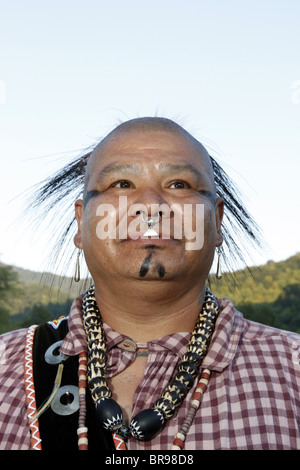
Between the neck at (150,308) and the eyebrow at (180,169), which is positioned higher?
the eyebrow at (180,169)

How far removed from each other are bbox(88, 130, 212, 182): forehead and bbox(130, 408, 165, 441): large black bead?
49.6 inches

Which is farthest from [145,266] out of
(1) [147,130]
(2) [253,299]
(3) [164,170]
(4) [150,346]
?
(2) [253,299]

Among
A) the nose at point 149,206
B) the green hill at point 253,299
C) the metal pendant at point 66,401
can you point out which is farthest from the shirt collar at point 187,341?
the green hill at point 253,299

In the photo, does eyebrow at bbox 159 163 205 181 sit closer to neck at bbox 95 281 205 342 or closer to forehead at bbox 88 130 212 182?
forehead at bbox 88 130 212 182

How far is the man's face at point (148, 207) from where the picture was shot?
107 inches

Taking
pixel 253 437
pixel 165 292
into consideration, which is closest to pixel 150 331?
pixel 165 292

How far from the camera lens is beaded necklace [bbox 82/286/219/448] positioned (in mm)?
2488

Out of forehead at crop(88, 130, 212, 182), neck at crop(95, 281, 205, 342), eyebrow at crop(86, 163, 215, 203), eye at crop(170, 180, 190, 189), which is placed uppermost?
forehead at crop(88, 130, 212, 182)

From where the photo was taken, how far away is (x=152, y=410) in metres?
2.52

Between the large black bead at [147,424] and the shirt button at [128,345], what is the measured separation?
1.40 feet

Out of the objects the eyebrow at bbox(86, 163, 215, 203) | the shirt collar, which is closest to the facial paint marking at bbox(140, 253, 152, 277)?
the shirt collar

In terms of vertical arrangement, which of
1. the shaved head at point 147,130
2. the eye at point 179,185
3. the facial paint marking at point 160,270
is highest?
the shaved head at point 147,130

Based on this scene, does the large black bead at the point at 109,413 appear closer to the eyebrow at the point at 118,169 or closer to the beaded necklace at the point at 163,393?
the beaded necklace at the point at 163,393
